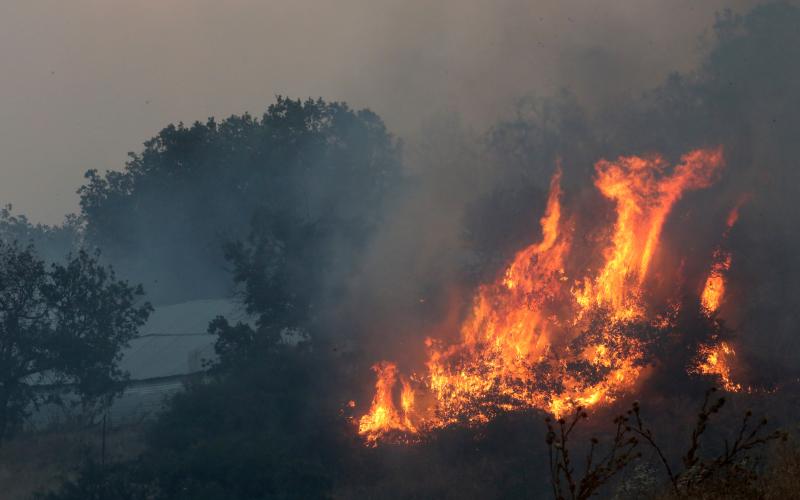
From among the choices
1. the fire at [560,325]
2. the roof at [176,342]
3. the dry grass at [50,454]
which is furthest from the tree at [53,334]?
the fire at [560,325]

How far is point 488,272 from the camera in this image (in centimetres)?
3225

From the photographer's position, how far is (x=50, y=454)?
34.1 m

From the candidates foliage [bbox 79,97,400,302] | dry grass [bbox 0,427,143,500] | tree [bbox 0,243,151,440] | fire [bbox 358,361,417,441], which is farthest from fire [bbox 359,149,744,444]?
foliage [bbox 79,97,400,302]

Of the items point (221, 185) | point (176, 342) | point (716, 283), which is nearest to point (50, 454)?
point (176, 342)

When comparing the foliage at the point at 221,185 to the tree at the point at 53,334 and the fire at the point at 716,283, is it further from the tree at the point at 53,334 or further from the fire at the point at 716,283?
the fire at the point at 716,283

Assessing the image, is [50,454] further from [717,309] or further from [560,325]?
[717,309]

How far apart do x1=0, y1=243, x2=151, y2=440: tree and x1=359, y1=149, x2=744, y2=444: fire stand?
15.8 m

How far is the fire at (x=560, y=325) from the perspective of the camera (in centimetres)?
2739

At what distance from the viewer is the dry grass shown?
30.3 meters

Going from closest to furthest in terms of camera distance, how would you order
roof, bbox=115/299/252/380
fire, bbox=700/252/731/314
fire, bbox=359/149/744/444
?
fire, bbox=359/149/744/444 → fire, bbox=700/252/731/314 → roof, bbox=115/299/252/380

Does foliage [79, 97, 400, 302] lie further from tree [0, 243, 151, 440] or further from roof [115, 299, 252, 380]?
tree [0, 243, 151, 440]

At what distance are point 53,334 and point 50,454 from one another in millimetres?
6125

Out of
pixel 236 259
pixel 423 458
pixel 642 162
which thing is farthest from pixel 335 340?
pixel 642 162

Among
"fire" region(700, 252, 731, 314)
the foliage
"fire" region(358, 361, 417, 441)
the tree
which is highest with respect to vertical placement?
the foliage
